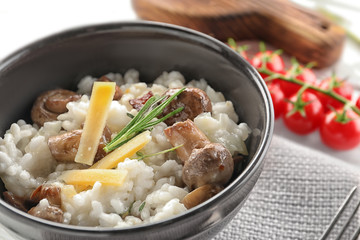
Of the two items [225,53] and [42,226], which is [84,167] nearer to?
[42,226]

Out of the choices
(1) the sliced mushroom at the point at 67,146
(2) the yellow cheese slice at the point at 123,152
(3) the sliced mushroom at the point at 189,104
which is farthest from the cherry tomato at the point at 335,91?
(1) the sliced mushroom at the point at 67,146

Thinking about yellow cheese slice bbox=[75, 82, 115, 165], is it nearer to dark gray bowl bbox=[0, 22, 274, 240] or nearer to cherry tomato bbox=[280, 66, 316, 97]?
dark gray bowl bbox=[0, 22, 274, 240]

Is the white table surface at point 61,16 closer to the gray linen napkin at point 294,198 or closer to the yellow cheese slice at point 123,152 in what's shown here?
the gray linen napkin at point 294,198

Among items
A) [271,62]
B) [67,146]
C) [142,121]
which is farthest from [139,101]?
[271,62]

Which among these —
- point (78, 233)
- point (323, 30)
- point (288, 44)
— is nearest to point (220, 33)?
point (288, 44)

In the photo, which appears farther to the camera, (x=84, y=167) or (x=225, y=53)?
(x=225, y=53)

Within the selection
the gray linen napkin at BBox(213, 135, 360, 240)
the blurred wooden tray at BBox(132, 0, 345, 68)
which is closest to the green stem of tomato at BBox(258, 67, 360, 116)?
the blurred wooden tray at BBox(132, 0, 345, 68)

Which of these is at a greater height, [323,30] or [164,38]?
[164,38]

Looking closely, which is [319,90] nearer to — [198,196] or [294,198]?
[294,198]
